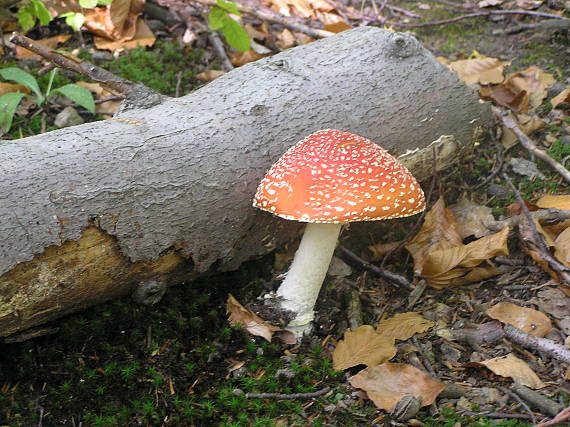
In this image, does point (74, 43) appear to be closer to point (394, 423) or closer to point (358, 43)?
point (358, 43)

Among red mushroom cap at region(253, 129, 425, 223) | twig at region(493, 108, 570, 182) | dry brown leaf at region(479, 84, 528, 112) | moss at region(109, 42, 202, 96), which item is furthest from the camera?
moss at region(109, 42, 202, 96)

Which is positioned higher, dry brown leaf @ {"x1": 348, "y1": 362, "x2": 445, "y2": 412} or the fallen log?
the fallen log

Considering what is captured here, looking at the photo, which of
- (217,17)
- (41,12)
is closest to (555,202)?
(217,17)

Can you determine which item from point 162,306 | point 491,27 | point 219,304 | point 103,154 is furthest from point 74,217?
point 491,27

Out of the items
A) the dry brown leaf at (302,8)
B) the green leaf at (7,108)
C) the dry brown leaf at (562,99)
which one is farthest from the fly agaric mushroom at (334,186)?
the dry brown leaf at (302,8)

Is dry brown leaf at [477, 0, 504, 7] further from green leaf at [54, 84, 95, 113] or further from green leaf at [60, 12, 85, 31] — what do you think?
green leaf at [54, 84, 95, 113]

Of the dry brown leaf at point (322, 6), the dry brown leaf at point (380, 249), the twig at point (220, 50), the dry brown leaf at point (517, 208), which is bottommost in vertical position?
the dry brown leaf at point (380, 249)

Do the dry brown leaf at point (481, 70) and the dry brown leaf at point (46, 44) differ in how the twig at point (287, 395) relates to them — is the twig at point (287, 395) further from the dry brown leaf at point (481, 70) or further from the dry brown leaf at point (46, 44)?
the dry brown leaf at point (46, 44)

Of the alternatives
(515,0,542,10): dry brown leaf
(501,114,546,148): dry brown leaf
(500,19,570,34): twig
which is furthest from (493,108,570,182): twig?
(515,0,542,10): dry brown leaf
